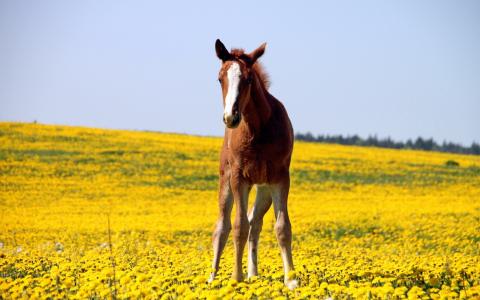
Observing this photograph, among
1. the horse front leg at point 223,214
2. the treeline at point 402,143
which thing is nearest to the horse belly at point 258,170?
the horse front leg at point 223,214

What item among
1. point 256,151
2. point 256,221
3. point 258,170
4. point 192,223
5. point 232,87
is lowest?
point 192,223

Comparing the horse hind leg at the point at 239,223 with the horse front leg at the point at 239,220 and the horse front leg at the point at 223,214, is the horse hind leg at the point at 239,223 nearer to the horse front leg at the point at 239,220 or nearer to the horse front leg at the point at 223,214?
the horse front leg at the point at 239,220

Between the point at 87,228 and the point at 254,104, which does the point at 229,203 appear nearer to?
the point at 254,104

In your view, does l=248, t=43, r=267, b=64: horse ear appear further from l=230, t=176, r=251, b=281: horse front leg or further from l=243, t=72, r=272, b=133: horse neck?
l=230, t=176, r=251, b=281: horse front leg

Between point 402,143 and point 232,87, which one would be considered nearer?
point 232,87

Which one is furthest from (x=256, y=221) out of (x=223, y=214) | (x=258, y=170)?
(x=258, y=170)

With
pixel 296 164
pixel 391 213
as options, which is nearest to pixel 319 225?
pixel 391 213

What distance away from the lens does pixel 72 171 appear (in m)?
34.4

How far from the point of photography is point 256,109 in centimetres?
749

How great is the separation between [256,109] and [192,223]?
516 inches

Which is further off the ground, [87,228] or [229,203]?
[229,203]

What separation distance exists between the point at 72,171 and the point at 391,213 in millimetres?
17469

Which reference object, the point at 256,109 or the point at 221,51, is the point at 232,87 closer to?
the point at 221,51

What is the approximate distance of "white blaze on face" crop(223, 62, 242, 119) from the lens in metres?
6.48
